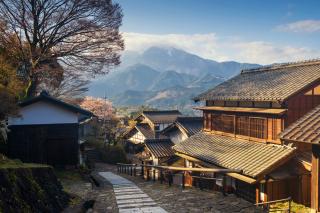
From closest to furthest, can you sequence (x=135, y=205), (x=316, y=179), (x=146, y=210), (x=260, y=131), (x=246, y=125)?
1. (x=316, y=179)
2. (x=146, y=210)
3. (x=135, y=205)
4. (x=260, y=131)
5. (x=246, y=125)

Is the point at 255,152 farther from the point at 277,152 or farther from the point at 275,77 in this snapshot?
the point at 275,77

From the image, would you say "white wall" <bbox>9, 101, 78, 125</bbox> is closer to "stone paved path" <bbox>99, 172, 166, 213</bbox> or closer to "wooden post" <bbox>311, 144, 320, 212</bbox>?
"stone paved path" <bbox>99, 172, 166, 213</bbox>

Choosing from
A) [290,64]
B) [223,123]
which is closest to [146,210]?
[223,123]

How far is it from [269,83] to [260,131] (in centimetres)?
338

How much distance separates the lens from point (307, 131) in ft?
32.2

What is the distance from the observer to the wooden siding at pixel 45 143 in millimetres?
18344

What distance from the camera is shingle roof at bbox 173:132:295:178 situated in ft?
47.3

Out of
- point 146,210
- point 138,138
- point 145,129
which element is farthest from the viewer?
point 138,138

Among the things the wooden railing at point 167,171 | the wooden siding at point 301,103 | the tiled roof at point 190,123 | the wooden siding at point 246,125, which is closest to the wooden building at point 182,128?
the tiled roof at point 190,123

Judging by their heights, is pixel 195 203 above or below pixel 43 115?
below

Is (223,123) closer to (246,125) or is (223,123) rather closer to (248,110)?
→ (246,125)

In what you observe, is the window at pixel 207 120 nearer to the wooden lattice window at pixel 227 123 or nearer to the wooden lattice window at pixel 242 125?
the wooden lattice window at pixel 227 123

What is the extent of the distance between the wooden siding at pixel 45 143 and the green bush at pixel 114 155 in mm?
20140

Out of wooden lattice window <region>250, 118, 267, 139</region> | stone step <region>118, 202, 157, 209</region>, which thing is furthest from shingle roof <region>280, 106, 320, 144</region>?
wooden lattice window <region>250, 118, 267, 139</region>
